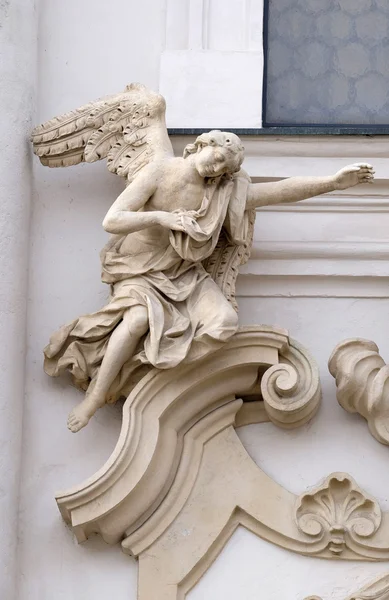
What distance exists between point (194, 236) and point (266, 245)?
0.51 meters

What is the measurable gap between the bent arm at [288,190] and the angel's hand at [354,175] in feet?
0.15

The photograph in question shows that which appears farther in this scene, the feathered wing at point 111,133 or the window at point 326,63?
the window at point 326,63

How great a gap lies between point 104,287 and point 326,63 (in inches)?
54.1

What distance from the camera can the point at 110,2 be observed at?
25.8ft

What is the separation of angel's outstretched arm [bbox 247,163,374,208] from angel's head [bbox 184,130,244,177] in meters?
0.14

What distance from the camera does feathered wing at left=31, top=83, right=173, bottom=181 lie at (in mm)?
7316

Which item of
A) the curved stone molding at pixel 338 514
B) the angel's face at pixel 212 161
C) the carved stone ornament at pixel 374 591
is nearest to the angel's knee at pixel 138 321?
the angel's face at pixel 212 161

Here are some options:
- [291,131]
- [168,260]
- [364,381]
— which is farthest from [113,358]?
[291,131]

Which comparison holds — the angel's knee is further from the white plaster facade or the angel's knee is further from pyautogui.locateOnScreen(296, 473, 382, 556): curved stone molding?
pyautogui.locateOnScreen(296, 473, 382, 556): curved stone molding

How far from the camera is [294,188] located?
280 inches

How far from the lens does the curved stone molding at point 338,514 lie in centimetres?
695

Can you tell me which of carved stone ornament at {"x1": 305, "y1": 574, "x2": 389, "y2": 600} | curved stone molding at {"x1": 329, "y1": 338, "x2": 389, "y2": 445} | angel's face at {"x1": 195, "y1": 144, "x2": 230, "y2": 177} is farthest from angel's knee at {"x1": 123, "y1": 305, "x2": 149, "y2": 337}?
carved stone ornament at {"x1": 305, "y1": 574, "x2": 389, "y2": 600}

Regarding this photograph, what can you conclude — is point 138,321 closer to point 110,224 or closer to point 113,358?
point 113,358

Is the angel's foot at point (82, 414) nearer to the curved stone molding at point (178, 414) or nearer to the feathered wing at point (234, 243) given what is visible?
the curved stone molding at point (178, 414)
